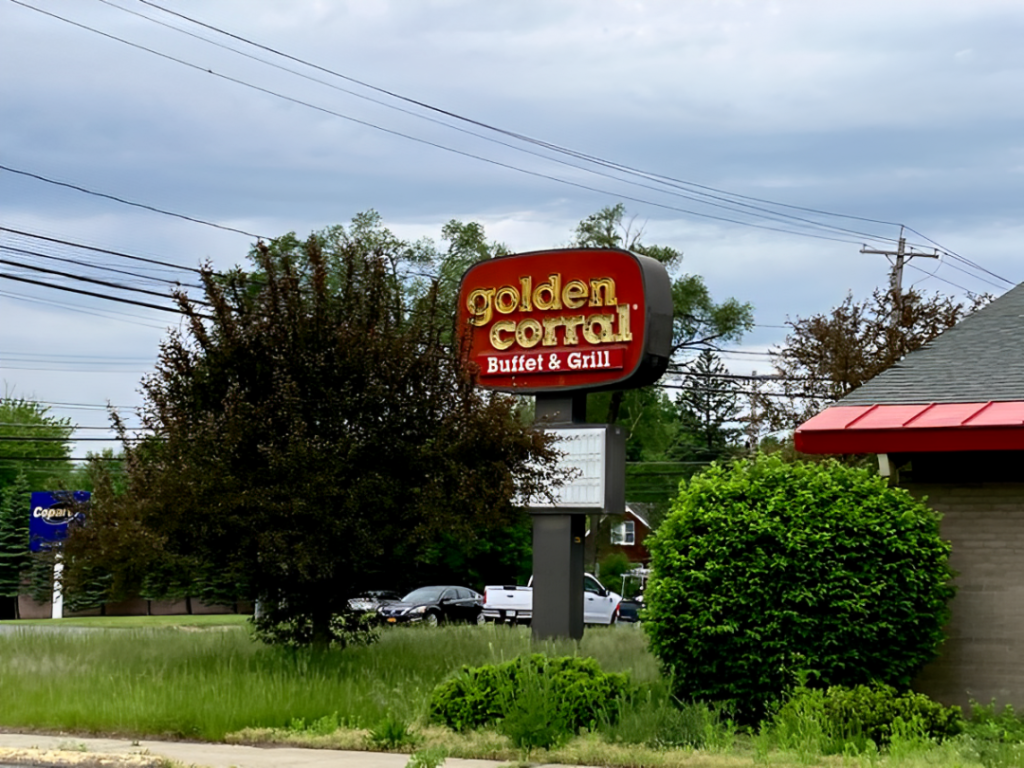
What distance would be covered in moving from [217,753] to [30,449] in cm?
8039

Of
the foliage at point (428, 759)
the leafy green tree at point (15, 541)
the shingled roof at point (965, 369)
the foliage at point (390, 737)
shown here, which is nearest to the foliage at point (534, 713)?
the foliage at point (390, 737)

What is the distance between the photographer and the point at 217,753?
470 inches

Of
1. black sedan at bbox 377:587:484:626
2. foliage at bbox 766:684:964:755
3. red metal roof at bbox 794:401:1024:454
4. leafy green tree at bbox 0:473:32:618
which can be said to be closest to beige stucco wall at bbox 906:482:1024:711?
red metal roof at bbox 794:401:1024:454

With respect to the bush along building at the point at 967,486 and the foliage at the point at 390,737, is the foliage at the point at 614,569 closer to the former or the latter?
the bush along building at the point at 967,486

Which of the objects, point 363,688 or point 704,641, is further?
point 363,688

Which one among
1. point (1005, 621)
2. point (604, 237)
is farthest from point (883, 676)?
point (604, 237)

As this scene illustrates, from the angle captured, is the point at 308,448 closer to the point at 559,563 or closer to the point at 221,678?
the point at 221,678

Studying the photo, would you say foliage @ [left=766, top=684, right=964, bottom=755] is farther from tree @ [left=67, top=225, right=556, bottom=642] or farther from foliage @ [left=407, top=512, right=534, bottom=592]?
foliage @ [left=407, top=512, right=534, bottom=592]

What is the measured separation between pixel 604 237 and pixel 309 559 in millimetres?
47071

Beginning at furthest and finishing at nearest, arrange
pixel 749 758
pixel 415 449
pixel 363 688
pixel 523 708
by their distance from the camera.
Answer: pixel 415 449
pixel 363 688
pixel 523 708
pixel 749 758

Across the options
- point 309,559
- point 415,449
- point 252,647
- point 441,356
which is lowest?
point 252,647

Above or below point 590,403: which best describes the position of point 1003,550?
below

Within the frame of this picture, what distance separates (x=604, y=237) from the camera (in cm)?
6122

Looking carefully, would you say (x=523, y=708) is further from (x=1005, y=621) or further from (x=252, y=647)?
(x=252, y=647)
